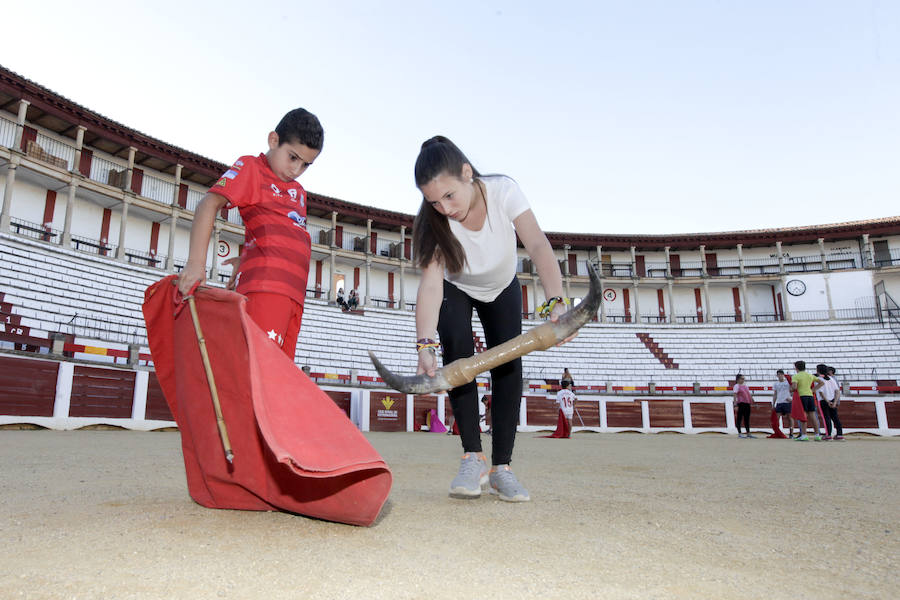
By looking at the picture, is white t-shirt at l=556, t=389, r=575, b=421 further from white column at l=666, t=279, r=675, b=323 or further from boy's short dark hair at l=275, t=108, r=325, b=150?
white column at l=666, t=279, r=675, b=323

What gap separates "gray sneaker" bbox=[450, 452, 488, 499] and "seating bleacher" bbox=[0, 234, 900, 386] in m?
12.7

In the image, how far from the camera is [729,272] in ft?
95.8

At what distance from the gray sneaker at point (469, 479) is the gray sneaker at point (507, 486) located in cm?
6

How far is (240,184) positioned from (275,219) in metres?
0.19

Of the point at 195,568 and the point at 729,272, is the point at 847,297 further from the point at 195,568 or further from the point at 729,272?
the point at 195,568

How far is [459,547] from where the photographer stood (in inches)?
56.8

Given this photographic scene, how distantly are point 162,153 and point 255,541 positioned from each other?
22.3 m

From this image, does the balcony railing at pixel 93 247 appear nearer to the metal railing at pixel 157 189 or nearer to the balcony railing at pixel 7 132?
the metal railing at pixel 157 189

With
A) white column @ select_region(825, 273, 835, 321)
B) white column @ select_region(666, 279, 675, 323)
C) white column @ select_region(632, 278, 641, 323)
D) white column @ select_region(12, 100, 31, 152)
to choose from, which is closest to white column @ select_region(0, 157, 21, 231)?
white column @ select_region(12, 100, 31, 152)

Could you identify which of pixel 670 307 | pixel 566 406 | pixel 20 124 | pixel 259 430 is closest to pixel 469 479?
pixel 259 430

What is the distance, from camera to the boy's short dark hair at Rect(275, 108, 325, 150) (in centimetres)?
233

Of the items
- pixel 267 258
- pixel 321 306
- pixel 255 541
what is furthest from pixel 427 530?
pixel 321 306

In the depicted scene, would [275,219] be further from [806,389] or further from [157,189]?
[157,189]

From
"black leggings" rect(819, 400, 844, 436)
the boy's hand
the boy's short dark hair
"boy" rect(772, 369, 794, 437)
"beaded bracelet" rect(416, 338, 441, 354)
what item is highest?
the boy's short dark hair
